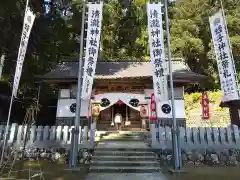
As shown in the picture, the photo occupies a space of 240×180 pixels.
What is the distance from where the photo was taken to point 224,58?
347 inches

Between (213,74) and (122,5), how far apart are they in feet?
40.9

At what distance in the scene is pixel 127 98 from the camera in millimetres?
14875

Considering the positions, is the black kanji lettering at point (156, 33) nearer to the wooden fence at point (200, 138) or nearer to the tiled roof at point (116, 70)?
the wooden fence at point (200, 138)

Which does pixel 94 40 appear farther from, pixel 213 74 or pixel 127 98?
pixel 213 74

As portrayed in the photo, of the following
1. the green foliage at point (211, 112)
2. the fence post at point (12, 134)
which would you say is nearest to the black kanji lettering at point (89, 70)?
the fence post at point (12, 134)

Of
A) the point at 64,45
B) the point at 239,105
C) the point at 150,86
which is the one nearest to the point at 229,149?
the point at 239,105

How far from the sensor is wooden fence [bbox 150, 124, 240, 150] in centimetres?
989

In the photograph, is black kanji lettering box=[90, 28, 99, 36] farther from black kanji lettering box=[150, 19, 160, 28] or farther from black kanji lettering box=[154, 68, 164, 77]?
black kanji lettering box=[154, 68, 164, 77]

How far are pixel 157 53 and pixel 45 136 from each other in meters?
5.54

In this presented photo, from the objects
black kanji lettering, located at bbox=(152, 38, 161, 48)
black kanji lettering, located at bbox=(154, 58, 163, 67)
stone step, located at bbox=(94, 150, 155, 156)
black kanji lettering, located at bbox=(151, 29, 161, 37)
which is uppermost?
black kanji lettering, located at bbox=(151, 29, 161, 37)

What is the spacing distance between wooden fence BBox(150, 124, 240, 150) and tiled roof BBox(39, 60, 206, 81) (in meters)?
5.00

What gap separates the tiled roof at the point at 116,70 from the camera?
48.3ft

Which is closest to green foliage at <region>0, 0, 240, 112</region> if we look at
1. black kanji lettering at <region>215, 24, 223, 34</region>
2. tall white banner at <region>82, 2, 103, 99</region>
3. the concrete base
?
tall white banner at <region>82, 2, 103, 99</region>

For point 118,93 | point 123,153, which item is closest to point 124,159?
point 123,153
